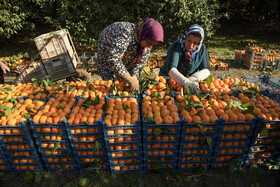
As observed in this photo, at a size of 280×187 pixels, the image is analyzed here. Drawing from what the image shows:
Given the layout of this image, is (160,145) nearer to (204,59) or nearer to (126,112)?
(126,112)

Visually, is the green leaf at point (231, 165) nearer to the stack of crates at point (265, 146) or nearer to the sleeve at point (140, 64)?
the stack of crates at point (265, 146)

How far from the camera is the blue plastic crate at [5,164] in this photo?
260cm

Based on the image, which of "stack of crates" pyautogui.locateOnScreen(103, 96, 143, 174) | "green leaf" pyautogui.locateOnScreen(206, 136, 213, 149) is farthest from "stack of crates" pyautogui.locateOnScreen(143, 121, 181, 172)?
"green leaf" pyautogui.locateOnScreen(206, 136, 213, 149)

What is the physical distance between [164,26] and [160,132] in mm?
12735

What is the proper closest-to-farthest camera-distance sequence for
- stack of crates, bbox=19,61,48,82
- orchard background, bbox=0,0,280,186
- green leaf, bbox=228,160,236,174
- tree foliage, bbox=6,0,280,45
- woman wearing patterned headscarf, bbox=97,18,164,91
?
green leaf, bbox=228,160,236,174 < orchard background, bbox=0,0,280,186 < woman wearing patterned headscarf, bbox=97,18,164,91 < stack of crates, bbox=19,61,48,82 < tree foliage, bbox=6,0,280,45

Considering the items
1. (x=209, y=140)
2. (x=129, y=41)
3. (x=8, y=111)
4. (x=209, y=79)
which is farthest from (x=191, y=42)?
(x=8, y=111)

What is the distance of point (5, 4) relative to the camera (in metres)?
11.0

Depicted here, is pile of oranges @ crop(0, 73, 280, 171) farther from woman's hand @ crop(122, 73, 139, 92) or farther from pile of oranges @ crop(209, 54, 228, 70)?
pile of oranges @ crop(209, 54, 228, 70)

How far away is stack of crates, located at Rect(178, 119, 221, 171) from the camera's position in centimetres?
235

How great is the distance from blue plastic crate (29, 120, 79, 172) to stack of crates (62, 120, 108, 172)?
0.09 m

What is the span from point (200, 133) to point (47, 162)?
2.43 metres

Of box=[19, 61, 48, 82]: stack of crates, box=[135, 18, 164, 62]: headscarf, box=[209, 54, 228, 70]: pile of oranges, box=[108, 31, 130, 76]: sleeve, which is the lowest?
box=[209, 54, 228, 70]: pile of oranges

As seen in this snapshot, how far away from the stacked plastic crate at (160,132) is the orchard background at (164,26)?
0.81 feet

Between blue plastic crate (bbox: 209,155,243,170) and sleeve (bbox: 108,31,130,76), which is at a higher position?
sleeve (bbox: 108,31,130,76)
